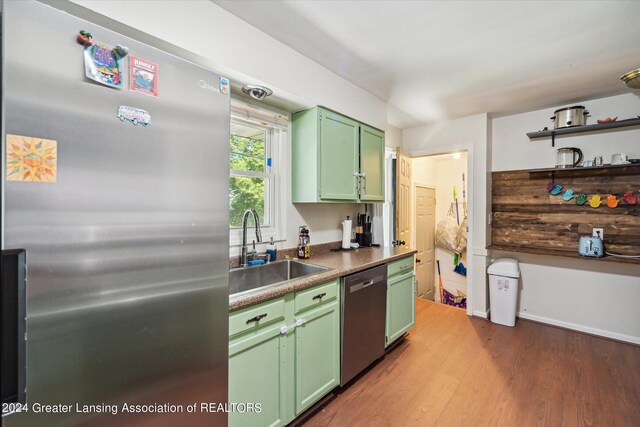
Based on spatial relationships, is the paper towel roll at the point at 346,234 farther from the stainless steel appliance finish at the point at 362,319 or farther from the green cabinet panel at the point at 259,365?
the green cabinet panel at the point at 259,365

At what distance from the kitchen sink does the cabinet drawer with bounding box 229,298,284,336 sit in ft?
1.13

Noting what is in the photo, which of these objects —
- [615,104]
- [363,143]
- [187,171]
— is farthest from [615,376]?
[187,171]

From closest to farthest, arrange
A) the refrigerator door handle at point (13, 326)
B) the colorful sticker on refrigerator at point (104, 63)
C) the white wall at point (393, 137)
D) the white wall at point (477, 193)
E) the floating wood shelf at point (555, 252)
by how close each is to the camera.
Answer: the refrigerator door handle at point (13, 326), the colorful sticker on refrigerator at point (104, 63), the floating wood shelf at point (555, 252), the white wall at point (477, 193), the white wall at point (393, 137)

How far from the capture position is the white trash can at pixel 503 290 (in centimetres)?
310

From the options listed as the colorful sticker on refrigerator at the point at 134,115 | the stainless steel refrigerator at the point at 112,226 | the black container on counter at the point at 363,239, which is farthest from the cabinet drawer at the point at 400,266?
the colorful sticker on refrigerator at the point at 134,115

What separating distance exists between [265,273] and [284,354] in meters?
0.62

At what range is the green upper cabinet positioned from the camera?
2211mm

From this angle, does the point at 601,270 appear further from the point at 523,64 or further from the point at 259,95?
the point at 259,95

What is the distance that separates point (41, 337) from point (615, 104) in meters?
4.43

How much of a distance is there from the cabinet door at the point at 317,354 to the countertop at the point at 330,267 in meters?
0.20

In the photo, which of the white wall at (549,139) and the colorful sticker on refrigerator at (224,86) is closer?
the colorful sticker on refrigerator at (224,86)

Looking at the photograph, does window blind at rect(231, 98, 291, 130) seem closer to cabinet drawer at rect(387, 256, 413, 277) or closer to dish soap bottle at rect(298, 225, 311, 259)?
dish soap bottle at rect(298, 225, 311, 259)

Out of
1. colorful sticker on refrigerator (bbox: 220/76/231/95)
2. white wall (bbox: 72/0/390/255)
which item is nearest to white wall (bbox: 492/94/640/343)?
white wall (bbox: 72/0/390/255)

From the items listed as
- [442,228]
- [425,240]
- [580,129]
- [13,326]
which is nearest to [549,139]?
[580,129]
